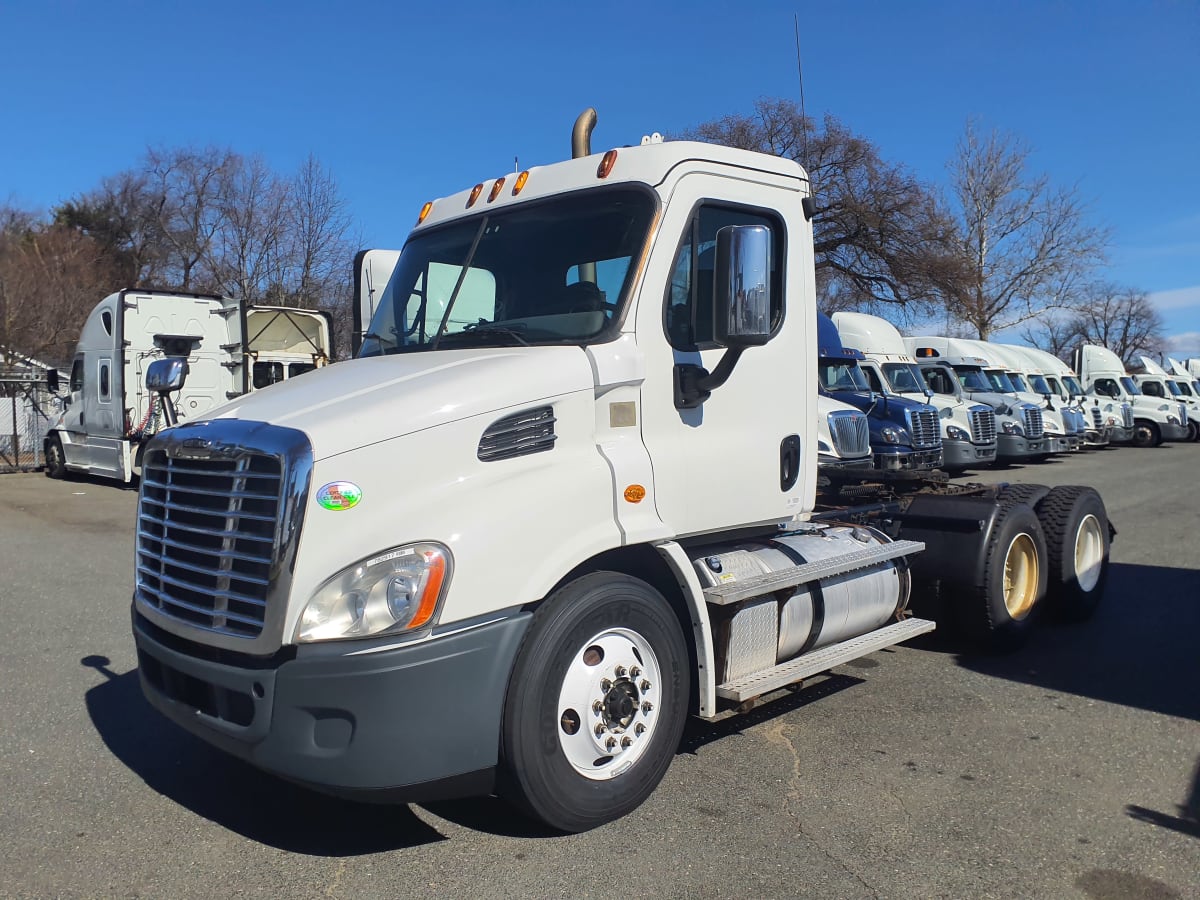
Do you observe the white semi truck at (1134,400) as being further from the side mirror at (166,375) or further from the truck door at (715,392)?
the side mirror at (166,375)

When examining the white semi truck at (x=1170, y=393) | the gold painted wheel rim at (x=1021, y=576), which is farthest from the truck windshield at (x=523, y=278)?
the white semi truck at (x=1170, y=393)

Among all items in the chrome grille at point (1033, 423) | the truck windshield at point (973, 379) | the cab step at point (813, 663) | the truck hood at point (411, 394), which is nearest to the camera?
the truck hood at point (411, 394)

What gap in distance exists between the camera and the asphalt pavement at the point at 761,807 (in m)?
3.61

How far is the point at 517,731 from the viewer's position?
11.8 feet

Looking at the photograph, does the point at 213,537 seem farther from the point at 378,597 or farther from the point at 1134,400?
the point at 1134,400

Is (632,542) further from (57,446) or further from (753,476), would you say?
(57,446)

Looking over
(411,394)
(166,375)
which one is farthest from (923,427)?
(411,394)

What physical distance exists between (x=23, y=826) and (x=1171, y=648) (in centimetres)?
694

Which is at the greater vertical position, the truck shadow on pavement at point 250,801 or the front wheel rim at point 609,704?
the front wheel rim at point 609,704

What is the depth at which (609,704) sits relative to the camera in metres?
3.94

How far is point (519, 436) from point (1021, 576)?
4.66m

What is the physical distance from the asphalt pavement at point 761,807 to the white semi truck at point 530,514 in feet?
1.18

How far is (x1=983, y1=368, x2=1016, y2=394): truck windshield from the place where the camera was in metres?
23.5

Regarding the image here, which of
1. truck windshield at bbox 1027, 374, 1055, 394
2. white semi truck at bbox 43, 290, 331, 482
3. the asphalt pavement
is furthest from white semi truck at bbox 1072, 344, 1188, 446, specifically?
the asphalt pavement
